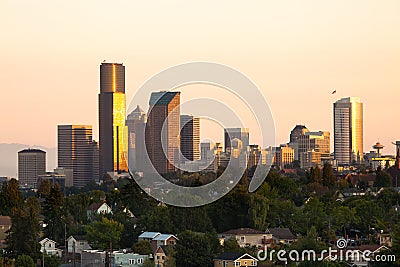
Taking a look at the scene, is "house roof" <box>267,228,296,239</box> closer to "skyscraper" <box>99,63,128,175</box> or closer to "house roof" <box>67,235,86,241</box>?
"house roof" <box>67,235,86,241</box>

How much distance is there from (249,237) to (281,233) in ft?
4.81

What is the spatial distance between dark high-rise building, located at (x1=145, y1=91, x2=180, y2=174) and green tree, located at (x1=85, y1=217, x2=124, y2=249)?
527 inches

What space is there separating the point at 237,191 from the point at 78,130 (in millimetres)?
112258

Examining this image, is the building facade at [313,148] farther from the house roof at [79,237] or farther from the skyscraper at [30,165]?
the house roof at [79,237]

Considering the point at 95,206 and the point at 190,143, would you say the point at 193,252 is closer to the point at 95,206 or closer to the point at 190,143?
the point at 95,206

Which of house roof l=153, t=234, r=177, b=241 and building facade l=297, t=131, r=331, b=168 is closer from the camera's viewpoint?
house roof l=153, t=234, r=177, b=241

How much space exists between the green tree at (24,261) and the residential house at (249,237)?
6.18 m

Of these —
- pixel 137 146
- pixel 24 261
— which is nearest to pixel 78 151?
pixel 137 146

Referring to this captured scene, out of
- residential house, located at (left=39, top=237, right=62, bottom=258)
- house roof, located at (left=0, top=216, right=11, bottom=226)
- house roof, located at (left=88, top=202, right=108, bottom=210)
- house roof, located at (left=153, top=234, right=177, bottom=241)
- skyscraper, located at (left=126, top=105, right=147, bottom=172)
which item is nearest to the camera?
house roof, located at (left=153, top=234, right=177, bottom=241)

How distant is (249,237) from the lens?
35.0 m

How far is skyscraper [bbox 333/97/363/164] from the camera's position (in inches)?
6035

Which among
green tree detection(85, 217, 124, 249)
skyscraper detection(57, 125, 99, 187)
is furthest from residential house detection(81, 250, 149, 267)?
skyscraper detection(57, 125, 99, 187)

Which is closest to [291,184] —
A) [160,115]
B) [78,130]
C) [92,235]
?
[160,115]

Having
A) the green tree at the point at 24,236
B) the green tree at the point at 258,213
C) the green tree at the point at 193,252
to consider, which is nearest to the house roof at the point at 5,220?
the green tree at the point at 24,236
